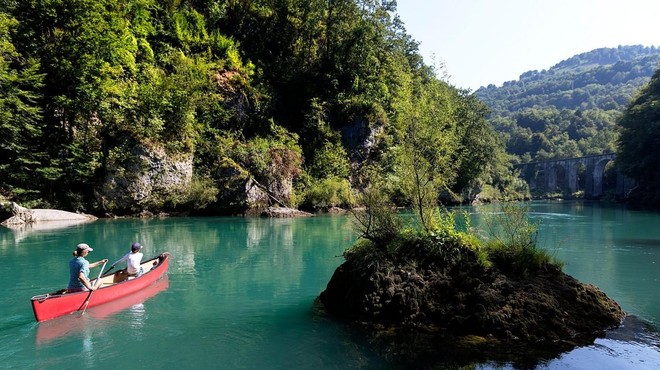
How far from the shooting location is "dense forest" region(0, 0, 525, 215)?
1292 inches

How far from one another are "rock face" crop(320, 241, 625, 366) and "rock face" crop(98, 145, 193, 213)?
94.0 feet

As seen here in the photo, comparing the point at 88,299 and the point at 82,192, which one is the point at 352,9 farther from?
the point at 88,299

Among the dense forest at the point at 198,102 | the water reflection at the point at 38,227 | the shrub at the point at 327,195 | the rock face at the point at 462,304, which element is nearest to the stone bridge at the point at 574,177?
the dense forest at the point at 198,102

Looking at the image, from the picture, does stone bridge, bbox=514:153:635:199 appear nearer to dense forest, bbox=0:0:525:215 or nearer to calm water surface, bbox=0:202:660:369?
dense forest, bbox=0:0:525:215

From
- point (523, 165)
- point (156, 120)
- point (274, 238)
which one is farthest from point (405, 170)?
point (523, 165)

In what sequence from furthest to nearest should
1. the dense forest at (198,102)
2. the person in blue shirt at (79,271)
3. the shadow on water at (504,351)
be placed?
the dense forest at (198,102) < the person in blue shirt at (79,271) < the shadow on water at (504,351)

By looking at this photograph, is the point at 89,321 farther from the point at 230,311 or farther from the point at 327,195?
the point at 327,195

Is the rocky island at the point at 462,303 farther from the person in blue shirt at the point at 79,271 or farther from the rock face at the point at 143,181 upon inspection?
the rock face at the point at 143,181

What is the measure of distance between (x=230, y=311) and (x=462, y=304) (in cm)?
561

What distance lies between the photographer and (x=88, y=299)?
10.6 meters

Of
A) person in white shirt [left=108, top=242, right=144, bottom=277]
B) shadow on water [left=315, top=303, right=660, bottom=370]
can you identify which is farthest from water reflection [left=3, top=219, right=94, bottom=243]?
shadow on water [left=315, top=303, right=660, bottom=370]

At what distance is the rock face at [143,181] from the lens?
111 ft

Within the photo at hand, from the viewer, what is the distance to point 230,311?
35.4 ft

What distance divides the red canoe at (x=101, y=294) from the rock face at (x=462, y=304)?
19.3ft
